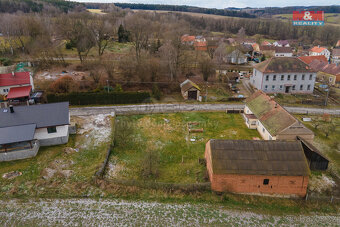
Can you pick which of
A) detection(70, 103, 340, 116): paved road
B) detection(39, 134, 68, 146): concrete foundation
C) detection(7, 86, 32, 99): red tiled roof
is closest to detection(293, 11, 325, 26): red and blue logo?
detection(70, 103, 340, 116): paved road

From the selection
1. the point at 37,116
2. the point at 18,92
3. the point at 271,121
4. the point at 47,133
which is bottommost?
the point at 47,133

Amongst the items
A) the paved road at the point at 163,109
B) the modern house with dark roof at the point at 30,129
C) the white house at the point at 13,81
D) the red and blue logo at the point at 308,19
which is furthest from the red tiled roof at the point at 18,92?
the red and blue logo at the point at 308,19

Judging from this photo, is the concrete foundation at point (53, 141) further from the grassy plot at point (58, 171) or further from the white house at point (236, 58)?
the white house at point (236, 58)

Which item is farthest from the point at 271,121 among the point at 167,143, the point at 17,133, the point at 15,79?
the point at 15,79

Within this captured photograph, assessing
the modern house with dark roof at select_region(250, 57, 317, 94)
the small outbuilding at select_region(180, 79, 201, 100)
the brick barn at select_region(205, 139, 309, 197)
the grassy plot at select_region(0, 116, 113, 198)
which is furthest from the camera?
the modern house with dark roof at select_region(250, 57, 317, 94)

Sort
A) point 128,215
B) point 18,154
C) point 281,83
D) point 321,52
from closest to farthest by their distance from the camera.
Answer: point 128,215, point 18,154, point 281,83, point 321,52

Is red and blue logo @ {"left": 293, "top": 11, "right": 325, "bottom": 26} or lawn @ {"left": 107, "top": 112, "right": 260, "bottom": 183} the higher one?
red and blue logo @ {"left": 293, "top": 11, "right": 325, "bottom": 26}

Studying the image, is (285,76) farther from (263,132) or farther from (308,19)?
(308,19)

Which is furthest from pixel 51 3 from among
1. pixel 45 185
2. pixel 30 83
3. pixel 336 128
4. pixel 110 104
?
pixel 336 128

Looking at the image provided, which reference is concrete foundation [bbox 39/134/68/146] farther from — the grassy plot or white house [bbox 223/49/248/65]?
white house [bbox 223/49/248/65]
